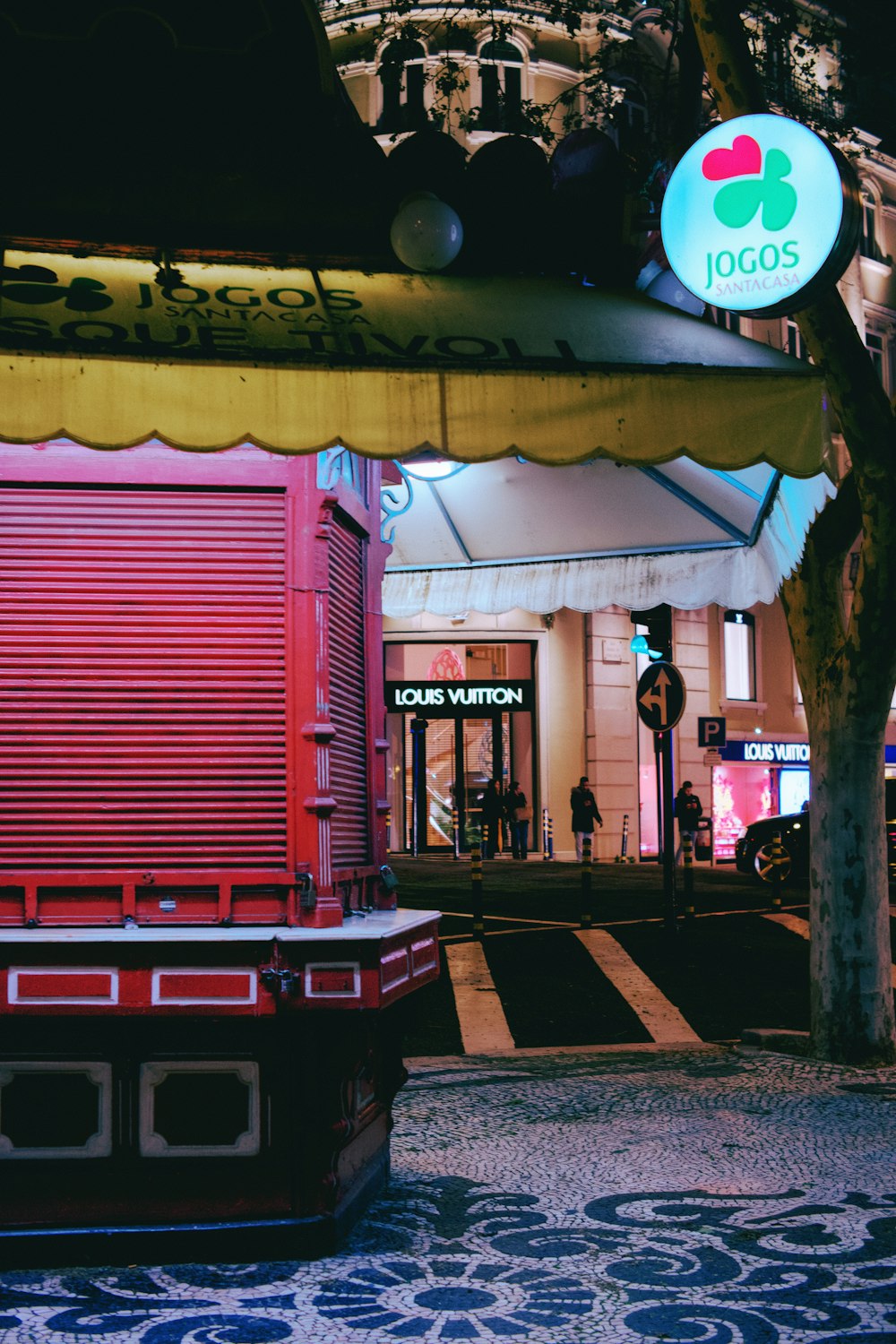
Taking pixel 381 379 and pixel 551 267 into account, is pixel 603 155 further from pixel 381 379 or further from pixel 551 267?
pixel 381 379

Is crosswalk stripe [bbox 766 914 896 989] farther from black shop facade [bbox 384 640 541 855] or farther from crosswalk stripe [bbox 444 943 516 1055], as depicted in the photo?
black shop facade [bbox 384 640 541 855]

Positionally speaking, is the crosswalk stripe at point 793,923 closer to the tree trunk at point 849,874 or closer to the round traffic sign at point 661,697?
the round traffic sign at point 661,697

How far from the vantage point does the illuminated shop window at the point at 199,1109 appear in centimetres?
458

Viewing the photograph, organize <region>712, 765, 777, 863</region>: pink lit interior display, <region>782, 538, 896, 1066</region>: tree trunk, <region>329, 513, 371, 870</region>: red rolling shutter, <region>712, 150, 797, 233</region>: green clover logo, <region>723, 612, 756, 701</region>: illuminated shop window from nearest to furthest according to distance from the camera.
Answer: <region>329, 513, 371, 870</region>: red rolling shutter, <region>712, 150, 797, 233</region>: green clover logo, <region>782, 538, 896, 1066</region>: tree trunk, <region>712, 765, 777, 863</region>: pink lit interior display, <region>723, 612, 756, 701</region>: illuminated shop window

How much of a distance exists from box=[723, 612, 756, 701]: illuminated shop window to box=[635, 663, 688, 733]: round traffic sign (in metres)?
18.9

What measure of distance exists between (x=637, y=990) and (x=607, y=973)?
62 cm

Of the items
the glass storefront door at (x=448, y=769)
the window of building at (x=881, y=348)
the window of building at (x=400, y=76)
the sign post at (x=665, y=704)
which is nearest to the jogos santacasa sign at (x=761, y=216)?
the window of building at (x=400, y=76)

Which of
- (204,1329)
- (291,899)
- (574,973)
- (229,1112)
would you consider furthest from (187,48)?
(574,973)

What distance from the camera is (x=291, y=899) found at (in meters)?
4.81

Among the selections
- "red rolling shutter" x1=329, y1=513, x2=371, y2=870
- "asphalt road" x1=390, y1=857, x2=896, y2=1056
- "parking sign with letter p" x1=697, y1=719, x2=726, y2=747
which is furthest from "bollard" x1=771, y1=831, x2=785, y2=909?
"red rolling shutter" x1=329, y1=513, x2=371, y2=870

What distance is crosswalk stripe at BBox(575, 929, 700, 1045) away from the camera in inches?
393

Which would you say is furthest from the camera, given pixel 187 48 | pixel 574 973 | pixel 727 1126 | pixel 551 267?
pixel 574 973

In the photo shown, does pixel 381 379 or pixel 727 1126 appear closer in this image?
pixel 381 379

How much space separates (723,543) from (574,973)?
15.8 feet
